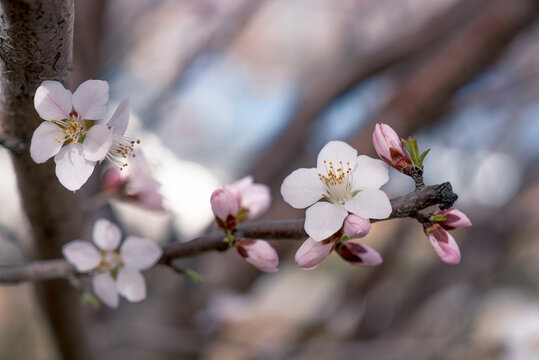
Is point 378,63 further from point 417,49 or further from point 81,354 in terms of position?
point 81,354


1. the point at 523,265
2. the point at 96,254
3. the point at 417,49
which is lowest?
the point at 96,254

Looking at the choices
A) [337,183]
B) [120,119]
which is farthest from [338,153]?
[120,119]

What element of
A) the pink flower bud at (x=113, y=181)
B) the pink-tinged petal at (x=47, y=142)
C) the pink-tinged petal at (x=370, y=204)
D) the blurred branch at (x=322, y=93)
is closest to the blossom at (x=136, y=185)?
the pink flower bud at (x=113, y=181)

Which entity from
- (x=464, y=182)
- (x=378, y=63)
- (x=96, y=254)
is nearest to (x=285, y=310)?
(x=464, y=182)

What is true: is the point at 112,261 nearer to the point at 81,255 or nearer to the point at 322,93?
the point at 81,255

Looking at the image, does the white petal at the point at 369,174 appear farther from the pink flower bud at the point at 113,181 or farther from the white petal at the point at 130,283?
the pink flower bud at the point at 113,181

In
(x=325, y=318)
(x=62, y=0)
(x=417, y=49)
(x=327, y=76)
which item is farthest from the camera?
(x=325, y=318)

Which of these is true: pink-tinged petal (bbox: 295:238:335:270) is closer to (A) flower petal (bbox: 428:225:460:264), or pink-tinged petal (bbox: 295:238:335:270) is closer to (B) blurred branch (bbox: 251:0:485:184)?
(A) flower petal (bbox: 428:225:460:264)
